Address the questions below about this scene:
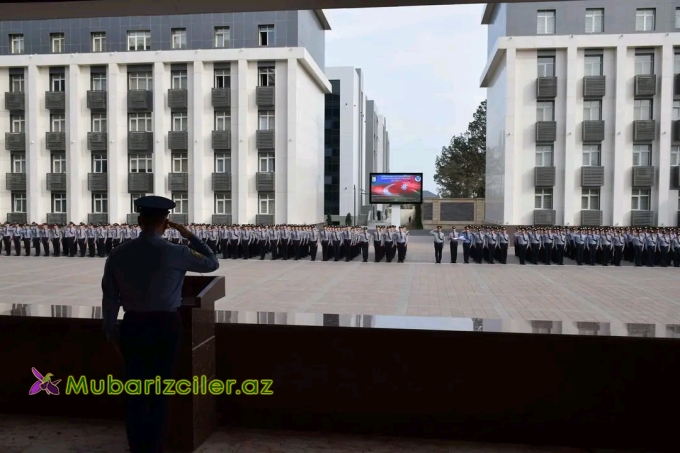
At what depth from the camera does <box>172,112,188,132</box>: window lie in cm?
3206

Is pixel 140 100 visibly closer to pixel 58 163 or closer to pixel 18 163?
pixel 58 163

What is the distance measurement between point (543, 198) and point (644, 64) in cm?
883

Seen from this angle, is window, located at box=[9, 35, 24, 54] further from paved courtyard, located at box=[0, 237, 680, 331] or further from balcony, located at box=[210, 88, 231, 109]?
paved courtyard, located at box=[0, 237, 680, 331]

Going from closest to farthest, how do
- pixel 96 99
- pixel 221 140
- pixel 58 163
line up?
1. pixel 221 140
2. pixel 96 99
3. pixel 58 163

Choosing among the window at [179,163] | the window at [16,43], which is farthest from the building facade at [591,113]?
the window at [16,43]

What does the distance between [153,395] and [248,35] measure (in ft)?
100

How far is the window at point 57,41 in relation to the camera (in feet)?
107

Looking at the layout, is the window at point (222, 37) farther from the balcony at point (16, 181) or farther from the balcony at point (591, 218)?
the balcony at point (591, 218)

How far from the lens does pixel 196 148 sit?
31469 millimetres

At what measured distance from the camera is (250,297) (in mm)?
12352

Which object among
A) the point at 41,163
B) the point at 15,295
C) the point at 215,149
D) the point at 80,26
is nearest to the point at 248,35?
the point at 215,149

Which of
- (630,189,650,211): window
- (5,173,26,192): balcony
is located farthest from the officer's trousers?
(5,173,26,192): balcony

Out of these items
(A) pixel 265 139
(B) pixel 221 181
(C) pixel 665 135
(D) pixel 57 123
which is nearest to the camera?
(C) pixel 665 135

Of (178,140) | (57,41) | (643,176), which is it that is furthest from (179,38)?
(643,176)
